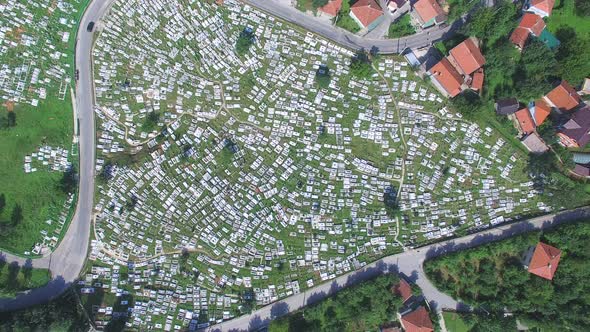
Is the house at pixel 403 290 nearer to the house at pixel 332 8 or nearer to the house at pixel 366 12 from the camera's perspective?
the house at pixel 366 12

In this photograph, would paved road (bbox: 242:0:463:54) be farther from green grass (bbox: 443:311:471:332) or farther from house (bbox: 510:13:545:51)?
green grass (bbox: 443:311:471:332)

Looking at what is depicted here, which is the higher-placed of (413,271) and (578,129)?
(578,129)

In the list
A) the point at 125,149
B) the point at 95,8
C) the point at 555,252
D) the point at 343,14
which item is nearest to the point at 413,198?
the point at 555,252

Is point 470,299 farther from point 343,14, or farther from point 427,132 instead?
point 343,14

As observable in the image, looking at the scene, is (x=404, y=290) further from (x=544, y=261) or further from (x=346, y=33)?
(x=346, y=33)

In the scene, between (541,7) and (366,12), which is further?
(366,12)

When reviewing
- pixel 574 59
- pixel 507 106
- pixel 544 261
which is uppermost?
pixel 574 59

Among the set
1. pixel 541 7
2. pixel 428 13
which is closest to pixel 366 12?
pixel 428 13

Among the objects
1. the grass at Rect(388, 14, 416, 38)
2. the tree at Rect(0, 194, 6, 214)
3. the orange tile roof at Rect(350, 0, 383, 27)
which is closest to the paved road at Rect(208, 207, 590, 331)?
the grass at Rect(388, 14, 416, 38)
